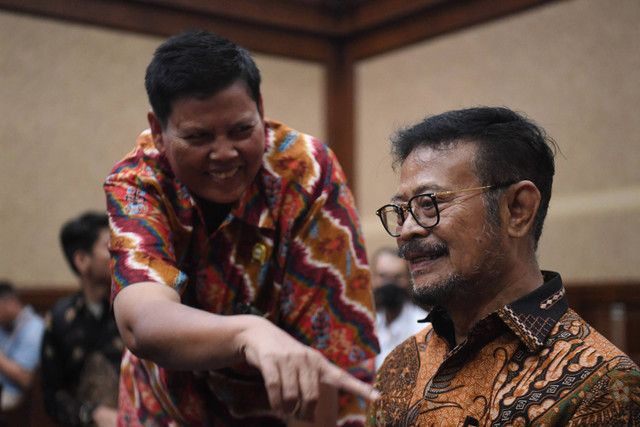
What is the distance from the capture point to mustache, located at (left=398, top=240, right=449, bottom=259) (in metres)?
1.53

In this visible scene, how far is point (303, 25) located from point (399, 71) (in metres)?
1.01

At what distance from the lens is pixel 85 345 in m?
3.24

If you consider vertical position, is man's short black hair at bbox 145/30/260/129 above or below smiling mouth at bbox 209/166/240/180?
above

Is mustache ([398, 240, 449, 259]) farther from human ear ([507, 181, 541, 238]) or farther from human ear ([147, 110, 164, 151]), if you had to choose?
human ear ([147, 110, 164, 151])

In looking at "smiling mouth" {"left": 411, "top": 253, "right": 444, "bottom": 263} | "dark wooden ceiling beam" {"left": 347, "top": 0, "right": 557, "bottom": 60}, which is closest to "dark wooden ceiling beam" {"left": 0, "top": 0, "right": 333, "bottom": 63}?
"dark wooden ceiling beam" {"left": 347, "top": 0, "right": 557, "bottom": 60}

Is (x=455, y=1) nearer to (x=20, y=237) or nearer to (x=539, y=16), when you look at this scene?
(x=539, y=16)

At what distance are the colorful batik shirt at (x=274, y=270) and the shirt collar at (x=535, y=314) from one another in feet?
1.58

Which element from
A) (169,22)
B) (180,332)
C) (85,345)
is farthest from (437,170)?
(169,22)

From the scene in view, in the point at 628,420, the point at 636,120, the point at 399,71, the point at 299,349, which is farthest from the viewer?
the point at 399,71

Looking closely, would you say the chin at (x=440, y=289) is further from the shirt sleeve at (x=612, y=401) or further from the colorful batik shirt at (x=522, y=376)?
the shirt sleeve at (x=612, y=401)

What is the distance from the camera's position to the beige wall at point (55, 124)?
563cm

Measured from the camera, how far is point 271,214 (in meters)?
1.84

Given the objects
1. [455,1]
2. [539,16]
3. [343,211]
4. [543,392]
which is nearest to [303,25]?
[455,1]

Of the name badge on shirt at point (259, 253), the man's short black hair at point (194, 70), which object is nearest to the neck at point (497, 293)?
the name badge on shirt at point (259, 253)
